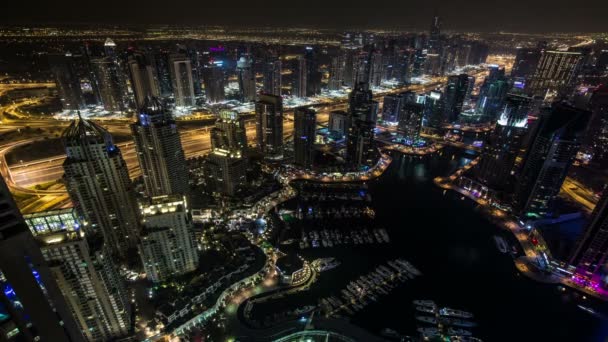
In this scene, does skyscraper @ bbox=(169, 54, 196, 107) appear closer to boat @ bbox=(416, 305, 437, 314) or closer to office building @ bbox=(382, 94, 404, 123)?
office building @ bbox=(382, 94, 404, 123)

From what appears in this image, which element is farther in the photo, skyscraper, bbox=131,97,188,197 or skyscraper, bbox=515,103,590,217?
skyscraper, bbox=515,103,590,217

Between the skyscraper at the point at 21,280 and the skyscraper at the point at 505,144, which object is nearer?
the skyscraper at the point at 21,280

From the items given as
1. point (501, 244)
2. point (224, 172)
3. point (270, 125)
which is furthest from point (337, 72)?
point (501, 244)

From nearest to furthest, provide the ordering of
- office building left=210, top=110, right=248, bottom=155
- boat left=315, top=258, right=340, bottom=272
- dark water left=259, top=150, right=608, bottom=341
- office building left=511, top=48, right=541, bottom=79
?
dark water left=259, top=150, right=608, bottom=341, boat left=315, top=258, right=340, bottom=272, office building left=210, top=110, right=248, bottom=155, office building left=511, top=48, right=541, bottom=79

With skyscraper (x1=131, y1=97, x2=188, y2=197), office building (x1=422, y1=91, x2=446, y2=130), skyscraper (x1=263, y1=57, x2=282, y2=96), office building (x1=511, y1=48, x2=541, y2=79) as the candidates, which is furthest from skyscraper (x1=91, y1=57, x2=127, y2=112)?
office building (x1=511, y1=48, x2=541, y2=79)

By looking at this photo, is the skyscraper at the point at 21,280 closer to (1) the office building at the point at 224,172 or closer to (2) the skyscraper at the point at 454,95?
(1) the office building at the point at 224,172

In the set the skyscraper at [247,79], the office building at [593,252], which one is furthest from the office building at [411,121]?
the skyscraper at [247,79]
